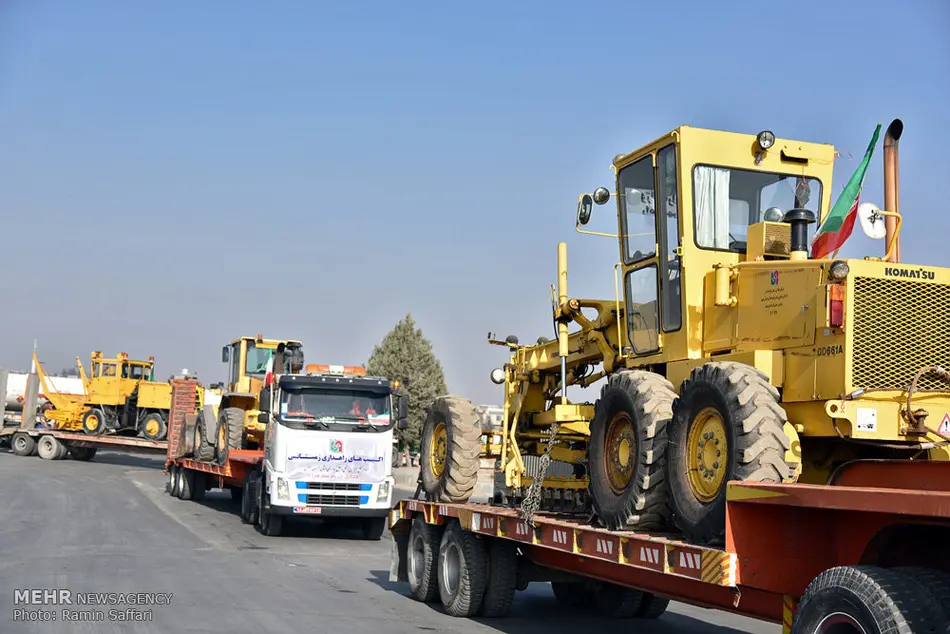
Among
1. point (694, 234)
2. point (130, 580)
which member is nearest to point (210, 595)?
point (130, 580)

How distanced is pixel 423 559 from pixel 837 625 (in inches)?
289

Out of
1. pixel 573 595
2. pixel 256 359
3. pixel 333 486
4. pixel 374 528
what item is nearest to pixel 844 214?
pixel 573 595

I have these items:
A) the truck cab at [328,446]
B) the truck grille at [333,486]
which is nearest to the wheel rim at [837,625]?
the truck cab at [328,446]

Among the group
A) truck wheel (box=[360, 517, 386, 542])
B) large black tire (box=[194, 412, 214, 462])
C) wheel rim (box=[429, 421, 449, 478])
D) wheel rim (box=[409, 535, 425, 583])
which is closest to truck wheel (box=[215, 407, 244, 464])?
large black tire (box=[194, 412, 214, 462])

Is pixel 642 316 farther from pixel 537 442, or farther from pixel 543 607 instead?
pixel 543 607

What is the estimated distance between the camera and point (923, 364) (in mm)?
7066

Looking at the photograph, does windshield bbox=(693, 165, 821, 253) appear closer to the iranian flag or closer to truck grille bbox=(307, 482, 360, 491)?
the iranian flag

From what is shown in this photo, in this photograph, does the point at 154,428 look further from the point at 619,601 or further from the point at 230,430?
the point at 619,601

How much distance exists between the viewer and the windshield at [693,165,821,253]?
8672 millimetres

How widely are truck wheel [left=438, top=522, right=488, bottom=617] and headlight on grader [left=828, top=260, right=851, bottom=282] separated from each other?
5.24 meters

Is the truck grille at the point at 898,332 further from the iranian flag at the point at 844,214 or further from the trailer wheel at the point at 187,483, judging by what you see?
the trailer wheel at the point at 187,483

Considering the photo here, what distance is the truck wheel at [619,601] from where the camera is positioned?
11.1 meters

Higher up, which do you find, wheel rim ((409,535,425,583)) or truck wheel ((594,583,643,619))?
wheel rim ((409,535,425,583))

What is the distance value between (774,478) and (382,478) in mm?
12528
